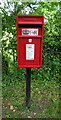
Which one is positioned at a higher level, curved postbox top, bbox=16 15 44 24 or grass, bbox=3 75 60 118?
curved postbox top, bbox=16 15 44 24

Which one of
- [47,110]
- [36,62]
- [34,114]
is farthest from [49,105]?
[36,62]

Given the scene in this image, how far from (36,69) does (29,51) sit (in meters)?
1.85

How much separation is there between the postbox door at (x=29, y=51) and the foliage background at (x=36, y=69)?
3.09 feet

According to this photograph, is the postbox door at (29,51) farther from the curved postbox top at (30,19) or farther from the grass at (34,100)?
the grass at (34,100)

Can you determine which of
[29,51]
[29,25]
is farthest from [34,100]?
[29,25]

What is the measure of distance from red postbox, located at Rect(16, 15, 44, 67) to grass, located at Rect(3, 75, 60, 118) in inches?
35.4

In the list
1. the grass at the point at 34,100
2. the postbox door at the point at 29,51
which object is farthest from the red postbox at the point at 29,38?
the grass at the point at 34,100

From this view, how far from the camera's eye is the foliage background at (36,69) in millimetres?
3227

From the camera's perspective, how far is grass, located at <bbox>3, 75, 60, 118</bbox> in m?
2.93

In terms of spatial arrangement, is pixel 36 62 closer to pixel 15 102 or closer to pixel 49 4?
pixel 15 102

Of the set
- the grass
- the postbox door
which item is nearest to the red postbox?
the postbox door

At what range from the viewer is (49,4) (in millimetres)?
3930

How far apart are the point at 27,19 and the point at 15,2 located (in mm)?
1695

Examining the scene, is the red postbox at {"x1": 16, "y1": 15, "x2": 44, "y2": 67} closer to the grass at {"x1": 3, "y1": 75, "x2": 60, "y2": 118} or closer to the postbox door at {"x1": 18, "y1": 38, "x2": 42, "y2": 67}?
the postbox door at {"x1": 18, "y1": 38, "x2": 42, "y2": 67}
